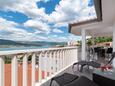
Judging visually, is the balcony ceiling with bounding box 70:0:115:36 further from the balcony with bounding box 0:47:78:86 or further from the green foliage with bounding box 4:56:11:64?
the green foliage with bounding box 4:56:11:64

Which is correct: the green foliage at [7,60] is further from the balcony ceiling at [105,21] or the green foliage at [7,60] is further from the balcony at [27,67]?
the balcony ceiling at [105,21]

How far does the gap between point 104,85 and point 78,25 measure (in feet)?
20.4

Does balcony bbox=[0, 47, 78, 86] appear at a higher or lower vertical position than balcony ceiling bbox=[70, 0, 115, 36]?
lower

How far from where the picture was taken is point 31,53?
9.50 ft

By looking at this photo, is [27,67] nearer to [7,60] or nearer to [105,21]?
[7,60]

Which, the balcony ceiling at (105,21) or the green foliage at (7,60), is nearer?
the green foliage at (7,60)

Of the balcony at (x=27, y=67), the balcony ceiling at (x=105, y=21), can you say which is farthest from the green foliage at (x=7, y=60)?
the balcony ceiling at (x=105, y=21)

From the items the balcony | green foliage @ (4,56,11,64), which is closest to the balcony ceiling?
the balcony

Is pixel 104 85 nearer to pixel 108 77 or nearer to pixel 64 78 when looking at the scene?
pixel 108 77

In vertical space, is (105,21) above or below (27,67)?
above

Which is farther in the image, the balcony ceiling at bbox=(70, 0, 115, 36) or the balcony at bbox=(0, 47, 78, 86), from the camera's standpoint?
the balcony ceiling at bbox=(70, 0, 115, 36)

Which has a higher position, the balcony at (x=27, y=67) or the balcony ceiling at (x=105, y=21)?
the balcony ceiling at (x=105, y=21)

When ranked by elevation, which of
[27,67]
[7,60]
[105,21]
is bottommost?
[27,67]

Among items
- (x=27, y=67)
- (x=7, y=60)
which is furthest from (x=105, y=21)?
(x=7, y=60)
